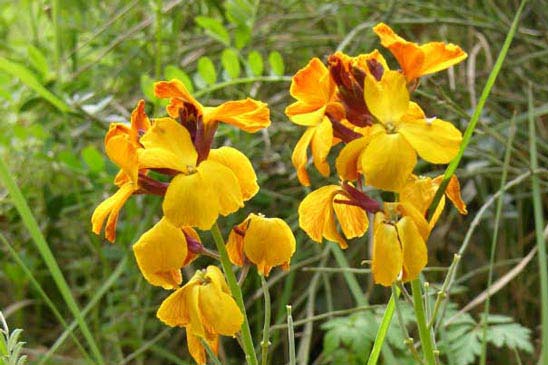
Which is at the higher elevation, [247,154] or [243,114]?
[243,114]

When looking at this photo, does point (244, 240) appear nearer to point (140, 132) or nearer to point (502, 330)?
point (140, 132)

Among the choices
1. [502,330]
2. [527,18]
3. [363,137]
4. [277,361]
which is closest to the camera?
[363,137]

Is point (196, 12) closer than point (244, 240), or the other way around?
point (244, 240)

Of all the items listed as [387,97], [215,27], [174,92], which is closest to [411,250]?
[387,97]

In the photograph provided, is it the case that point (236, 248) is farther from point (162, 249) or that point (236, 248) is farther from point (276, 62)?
point (276, 62)

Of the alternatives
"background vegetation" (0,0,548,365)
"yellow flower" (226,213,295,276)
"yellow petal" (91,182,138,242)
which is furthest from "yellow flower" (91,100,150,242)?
"background vegetation" (0,0,548,365)

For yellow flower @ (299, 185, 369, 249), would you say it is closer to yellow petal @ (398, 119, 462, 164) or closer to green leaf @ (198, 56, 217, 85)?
yellow petal @ (398, 119, 462, 164)

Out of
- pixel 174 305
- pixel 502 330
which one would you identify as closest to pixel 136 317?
pixel 502 330
